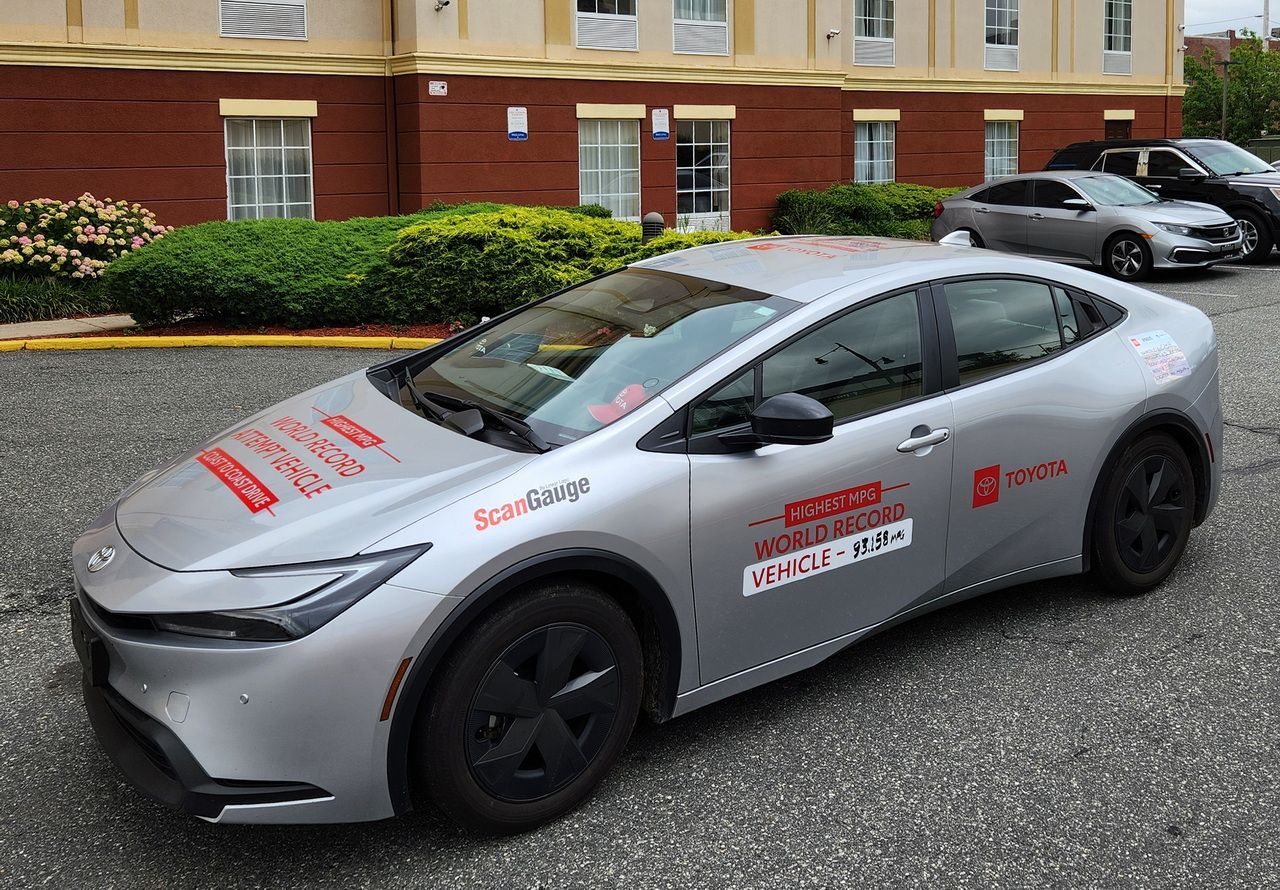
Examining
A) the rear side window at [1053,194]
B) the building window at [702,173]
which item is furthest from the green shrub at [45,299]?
the rear side window at [1053,194]

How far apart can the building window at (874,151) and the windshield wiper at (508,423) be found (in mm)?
21828

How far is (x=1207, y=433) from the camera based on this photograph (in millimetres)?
5164

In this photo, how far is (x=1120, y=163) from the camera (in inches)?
759

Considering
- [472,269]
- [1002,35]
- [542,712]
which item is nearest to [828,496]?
[542,712]

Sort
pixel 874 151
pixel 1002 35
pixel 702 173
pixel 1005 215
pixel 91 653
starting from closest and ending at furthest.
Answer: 1. pixel 91 653
2. pixel 1005 215
3. pixel 702 173
4. pixel 874 151
5. pixel 1002 35

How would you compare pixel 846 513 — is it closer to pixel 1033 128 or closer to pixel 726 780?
pixel 726 780

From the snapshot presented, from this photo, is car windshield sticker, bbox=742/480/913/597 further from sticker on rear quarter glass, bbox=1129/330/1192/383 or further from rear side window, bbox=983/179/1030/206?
rear side window, bbox=983/179/1030/206

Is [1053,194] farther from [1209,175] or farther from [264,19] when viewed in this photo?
[264,19]

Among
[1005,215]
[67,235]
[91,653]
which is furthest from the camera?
[1005,215]

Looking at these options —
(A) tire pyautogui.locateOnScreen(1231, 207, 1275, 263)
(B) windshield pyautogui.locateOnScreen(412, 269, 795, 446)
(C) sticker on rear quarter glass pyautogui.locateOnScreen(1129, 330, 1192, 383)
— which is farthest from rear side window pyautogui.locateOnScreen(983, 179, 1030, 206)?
(B) windshield pyautogui.locateOnScreen(412, 269, 795, 446)

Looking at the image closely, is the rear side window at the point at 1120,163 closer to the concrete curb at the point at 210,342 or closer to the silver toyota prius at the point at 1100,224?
the silver toyota prius at the point at 1100,224

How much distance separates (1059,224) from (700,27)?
7522 mm

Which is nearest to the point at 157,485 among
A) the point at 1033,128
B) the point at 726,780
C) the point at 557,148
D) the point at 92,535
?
the point at 92,535

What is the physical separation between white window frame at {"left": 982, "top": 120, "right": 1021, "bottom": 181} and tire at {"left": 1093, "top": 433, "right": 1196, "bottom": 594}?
22807mm
